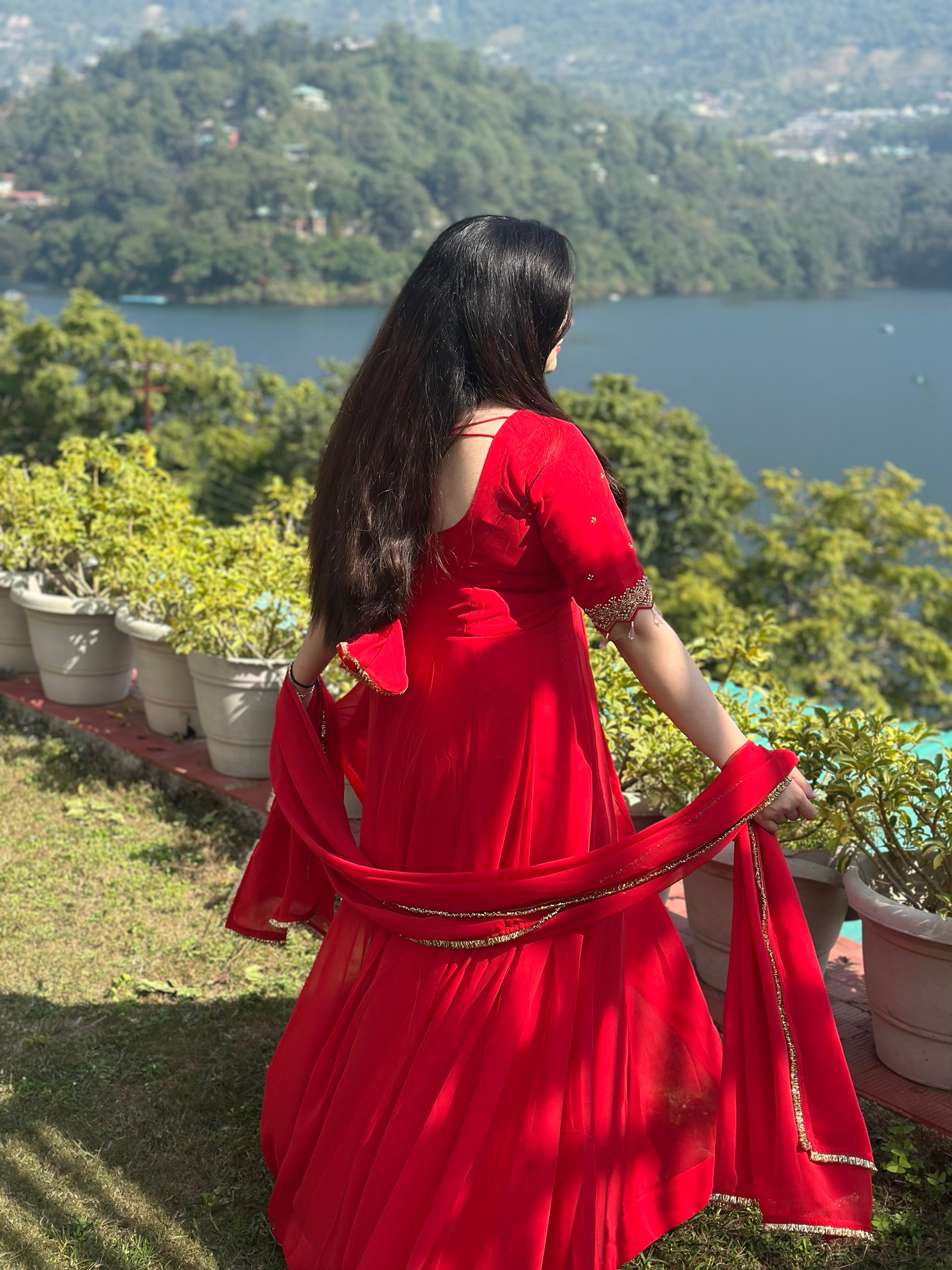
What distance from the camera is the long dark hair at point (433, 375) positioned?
1622mm

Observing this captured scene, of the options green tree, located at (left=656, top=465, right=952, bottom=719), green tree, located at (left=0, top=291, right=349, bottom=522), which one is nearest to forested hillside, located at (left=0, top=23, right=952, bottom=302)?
green tree, located at (left=0, top=291, right=349, bottom=522)

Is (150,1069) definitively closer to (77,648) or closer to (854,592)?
(77,648)

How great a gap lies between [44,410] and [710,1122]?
30001mm

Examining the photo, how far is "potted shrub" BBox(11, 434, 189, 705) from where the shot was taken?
406 centimetres

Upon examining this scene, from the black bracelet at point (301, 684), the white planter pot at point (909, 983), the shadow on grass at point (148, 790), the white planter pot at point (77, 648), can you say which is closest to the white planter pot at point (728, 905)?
the white planter pot at point (909, 983)

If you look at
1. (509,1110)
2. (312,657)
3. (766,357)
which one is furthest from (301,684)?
(766,357)

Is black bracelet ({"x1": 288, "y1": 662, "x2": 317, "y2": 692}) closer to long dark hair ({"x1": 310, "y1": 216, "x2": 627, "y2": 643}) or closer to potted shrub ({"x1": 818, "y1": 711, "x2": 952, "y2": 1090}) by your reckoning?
long dark hair ({"x1": 310, "y1": 216, "x2": 627, "y2": 643})


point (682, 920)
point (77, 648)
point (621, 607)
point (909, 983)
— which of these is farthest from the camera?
point (77, 648)

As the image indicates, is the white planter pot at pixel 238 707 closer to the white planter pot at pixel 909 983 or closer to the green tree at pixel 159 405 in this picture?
the white planter pot at pixel 909 983

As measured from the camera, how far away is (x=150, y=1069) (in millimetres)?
2346

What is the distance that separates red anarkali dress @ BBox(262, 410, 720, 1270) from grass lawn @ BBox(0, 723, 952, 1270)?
0.19 m

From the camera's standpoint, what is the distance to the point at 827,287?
7975 centimetres

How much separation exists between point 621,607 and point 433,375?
16.4 inches

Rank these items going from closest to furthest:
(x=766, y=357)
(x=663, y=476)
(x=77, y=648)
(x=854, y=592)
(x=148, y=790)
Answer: (x=148, y=790)
(x=77, y=648)
(x=854, y=592)
(x=663, y=476)
(x=766, y=357)
